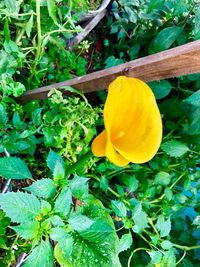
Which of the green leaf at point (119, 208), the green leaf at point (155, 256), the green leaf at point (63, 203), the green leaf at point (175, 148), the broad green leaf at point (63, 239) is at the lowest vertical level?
the green leaf at point (155, 256)

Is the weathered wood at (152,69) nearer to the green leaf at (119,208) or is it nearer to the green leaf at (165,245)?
the green leaf at (119,208)

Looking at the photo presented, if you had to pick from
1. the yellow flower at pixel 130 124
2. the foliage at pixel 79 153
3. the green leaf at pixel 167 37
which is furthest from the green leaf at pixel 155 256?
the green leaf at pixel 167 37

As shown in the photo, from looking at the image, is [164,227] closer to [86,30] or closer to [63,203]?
[63,203]

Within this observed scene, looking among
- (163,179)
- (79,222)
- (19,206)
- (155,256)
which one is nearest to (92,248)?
(79,222)

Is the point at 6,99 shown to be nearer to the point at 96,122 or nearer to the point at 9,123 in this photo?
the point at 9,123

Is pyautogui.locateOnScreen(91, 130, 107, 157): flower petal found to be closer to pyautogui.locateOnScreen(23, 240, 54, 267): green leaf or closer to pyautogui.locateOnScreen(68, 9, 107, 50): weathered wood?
pyautogui.locateOnScreen(23, 240, 54, 267): green leaf
